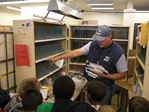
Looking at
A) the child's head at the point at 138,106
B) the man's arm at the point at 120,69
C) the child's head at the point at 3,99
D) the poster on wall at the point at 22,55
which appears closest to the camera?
the child's head at the point at 138,106

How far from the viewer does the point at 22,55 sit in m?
2.54

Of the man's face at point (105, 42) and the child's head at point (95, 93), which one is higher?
the man's face at point (105, 42)

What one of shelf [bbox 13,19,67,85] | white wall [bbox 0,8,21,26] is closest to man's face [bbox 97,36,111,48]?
shelf [bbox 13,19,67,85]

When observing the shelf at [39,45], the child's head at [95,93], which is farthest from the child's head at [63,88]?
the shelf at [39,45]

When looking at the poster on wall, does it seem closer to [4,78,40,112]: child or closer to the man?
[4,78,40,112]: child

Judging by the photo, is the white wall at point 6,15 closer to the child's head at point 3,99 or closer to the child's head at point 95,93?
the child's head at point 3,99

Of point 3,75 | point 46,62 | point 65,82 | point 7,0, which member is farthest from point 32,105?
point 7,0

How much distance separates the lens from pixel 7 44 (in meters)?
2.49

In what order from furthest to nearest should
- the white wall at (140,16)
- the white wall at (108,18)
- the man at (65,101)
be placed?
the white wall at (108,18) < the white wall at (140,16) < the man at (65,101)

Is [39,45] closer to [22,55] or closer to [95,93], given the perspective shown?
[22,55]

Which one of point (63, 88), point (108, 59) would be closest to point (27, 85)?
point (63, 88)

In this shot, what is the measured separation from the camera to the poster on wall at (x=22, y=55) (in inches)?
99.7

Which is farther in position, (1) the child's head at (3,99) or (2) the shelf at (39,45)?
(2) the shelf at (39,45)

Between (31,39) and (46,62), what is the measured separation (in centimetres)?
77
